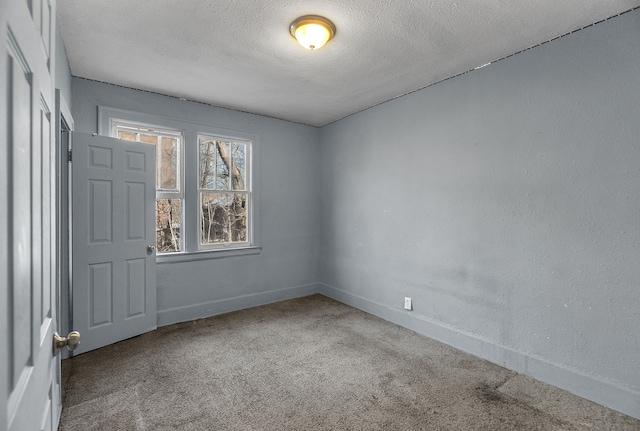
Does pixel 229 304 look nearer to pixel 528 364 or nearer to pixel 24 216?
pixel 528 364

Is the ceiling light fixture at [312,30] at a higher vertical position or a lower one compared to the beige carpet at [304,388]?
higher

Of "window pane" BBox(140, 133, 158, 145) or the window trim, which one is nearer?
the window trim

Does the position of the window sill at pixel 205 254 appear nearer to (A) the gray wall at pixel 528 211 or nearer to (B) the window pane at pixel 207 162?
(B) the window pane at pixel 207 162

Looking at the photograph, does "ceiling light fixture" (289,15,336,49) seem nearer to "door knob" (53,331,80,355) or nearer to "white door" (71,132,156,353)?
"white door" (71,132,156,353)

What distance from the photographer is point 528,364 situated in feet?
8.43

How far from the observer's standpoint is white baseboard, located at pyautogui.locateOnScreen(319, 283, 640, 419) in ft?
7.01

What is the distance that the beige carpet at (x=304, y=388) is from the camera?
6.68 ft

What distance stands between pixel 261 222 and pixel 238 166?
0.80 m

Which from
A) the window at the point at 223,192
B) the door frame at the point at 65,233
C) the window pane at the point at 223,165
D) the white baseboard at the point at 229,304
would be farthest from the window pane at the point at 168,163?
the white baseboard at the point at 229,304

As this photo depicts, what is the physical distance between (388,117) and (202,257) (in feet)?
9.01

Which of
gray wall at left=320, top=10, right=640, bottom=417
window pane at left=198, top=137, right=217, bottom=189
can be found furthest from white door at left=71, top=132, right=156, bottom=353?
gray wall at left=320, top=10, right=640, bottom=417

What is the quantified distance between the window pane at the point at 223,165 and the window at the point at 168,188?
47 cm

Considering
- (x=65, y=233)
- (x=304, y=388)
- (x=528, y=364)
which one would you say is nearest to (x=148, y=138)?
(x=65, y=233)

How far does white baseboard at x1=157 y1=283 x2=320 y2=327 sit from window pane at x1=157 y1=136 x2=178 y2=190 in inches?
56.0
